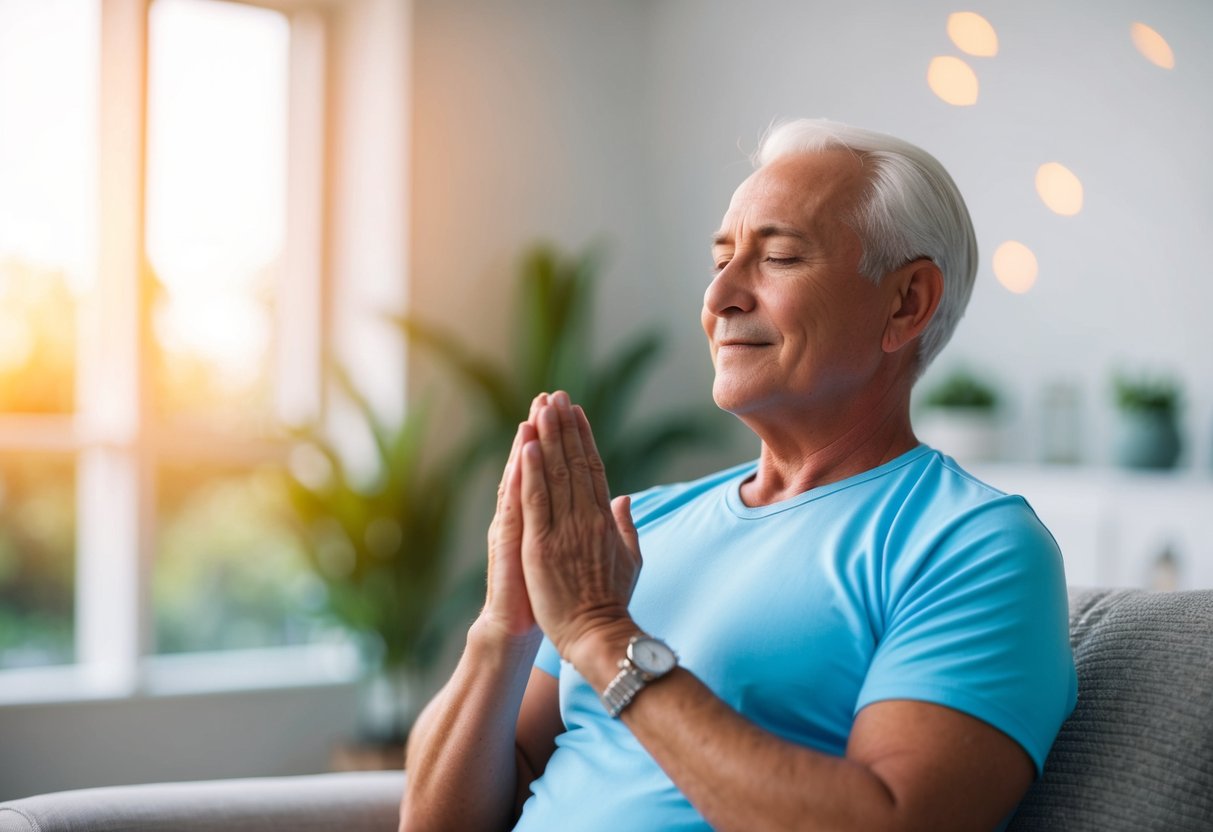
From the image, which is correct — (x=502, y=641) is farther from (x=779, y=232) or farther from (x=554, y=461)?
(x=779, y=232)

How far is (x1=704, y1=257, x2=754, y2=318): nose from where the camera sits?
1.46 meters

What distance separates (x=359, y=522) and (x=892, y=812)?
2823 mm

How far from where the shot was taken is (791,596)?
4.13 feet

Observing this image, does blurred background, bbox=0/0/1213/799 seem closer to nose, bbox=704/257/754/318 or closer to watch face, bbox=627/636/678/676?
nose, bbox=704/257/754/318

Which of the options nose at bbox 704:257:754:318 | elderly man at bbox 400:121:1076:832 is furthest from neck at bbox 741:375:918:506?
nose at bbox 704:257:754:318

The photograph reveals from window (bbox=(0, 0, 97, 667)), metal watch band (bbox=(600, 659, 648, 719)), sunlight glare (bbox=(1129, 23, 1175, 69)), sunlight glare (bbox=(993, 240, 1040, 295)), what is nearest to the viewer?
metal watch band (bbox=(600, 659, 648, 719))

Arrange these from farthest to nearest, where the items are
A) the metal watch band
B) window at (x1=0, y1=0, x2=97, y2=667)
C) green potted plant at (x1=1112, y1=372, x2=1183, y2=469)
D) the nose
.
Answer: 1. window at (x1=0, y1=0, x2=97, y2=667)
2. green potted plant at (x1=1112, y1=372, x2=1183, y2=469)
3. the nose
4. the metal watch band

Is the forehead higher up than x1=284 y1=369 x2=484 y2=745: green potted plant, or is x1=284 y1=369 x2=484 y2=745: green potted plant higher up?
the forehead

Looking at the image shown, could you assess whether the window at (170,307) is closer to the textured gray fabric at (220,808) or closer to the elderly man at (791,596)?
the textured gray fabric at (220,808)

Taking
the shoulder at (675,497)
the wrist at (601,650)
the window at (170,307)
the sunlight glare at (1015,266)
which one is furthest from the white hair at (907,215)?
the window at (170,307)

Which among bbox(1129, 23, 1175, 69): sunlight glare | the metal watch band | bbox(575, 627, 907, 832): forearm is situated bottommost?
bbox(575, 627, 907, 832): forearm

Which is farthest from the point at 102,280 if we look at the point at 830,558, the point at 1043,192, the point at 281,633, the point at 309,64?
the point at 830,558

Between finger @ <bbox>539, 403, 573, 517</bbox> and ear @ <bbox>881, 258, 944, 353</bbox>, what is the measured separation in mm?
440

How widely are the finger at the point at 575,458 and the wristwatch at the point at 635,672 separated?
0.59 feet
